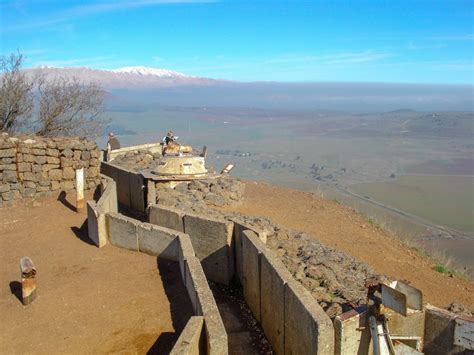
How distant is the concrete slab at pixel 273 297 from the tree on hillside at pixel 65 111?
16795mm

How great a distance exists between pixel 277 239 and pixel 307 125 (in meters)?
101

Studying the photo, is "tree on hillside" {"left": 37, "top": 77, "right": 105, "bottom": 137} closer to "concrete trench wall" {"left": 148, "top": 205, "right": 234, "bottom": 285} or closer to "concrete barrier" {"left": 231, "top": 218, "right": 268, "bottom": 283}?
"concrete trench wall" {"left": 148, "top": 205, "right": 234, "bottom": 285}

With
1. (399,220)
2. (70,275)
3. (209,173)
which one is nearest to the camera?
(70,275)

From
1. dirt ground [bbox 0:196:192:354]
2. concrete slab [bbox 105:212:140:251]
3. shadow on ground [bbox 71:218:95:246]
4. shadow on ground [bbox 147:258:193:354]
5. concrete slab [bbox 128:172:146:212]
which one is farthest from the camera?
concrete slab [bbox 128:172:146:212]

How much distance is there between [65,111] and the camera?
2383cm

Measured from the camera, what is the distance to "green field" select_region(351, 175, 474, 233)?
40.5 metres

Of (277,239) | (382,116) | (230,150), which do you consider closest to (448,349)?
(277,239)

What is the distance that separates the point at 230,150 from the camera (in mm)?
71312

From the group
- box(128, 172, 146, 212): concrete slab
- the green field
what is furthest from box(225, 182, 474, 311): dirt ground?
the green field

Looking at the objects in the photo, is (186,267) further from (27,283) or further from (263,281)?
(27,283)

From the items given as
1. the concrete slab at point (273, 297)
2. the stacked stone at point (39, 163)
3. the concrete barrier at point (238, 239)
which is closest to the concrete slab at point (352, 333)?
the concrete slab at point (273, 297)

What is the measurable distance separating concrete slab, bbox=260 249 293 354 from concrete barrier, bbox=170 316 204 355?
56.6 inches

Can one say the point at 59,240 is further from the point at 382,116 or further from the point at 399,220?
the point at 382,116

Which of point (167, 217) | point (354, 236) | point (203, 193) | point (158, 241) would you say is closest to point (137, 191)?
point (203, 193)
